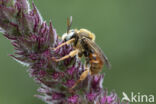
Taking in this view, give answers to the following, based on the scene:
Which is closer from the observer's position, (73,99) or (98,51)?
(73,99)

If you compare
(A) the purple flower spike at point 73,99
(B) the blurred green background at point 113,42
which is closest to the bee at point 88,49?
(A) the purple flower spike at point 73,99

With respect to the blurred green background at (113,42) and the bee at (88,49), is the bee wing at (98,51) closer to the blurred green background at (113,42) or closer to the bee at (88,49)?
the bee at (88,49)

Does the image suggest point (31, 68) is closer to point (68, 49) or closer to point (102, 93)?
point (68, 49)

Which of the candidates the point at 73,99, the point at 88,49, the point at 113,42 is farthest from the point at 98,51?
the point at 113,42

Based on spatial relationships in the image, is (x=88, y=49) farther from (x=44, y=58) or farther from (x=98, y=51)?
(x=44, y=58)

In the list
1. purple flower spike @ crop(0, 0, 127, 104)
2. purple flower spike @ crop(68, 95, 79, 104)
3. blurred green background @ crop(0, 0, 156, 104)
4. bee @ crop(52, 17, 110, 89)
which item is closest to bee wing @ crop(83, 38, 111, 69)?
bee @ crop(52, 17, 110, 89)

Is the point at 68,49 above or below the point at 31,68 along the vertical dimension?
above

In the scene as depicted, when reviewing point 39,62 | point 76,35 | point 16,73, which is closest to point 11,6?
point 39,62
